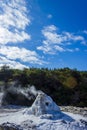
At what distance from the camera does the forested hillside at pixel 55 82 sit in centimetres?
3341

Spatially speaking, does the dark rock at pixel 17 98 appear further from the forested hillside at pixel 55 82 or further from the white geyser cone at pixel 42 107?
the white geyser cone at pixel 42 107

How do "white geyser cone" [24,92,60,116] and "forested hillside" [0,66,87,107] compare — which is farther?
"forested hillside" [0,66,87,107]

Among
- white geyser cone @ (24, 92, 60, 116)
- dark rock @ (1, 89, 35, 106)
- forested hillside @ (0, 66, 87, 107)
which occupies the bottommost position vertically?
white geyser cone @ (24, 92, 60, 116)

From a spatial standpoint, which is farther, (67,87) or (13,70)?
(13,70)

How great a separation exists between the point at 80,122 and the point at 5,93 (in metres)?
16.8

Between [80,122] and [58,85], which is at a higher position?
[58,85]

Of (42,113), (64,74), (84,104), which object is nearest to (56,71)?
(64,74)

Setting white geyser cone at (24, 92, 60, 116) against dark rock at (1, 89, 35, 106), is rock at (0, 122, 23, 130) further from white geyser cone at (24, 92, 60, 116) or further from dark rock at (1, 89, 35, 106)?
dark rock at (1, 89, 35, 106)

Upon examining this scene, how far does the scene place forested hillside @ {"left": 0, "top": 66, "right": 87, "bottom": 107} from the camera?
110ft

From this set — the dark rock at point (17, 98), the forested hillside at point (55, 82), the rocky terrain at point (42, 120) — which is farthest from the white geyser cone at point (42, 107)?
the forested hillside at point (55, 82)

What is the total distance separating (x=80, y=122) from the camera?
16.7m

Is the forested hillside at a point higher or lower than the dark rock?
higher

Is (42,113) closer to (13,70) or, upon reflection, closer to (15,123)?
(15,123)

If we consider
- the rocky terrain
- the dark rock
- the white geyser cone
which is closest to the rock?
the rocky terrain
